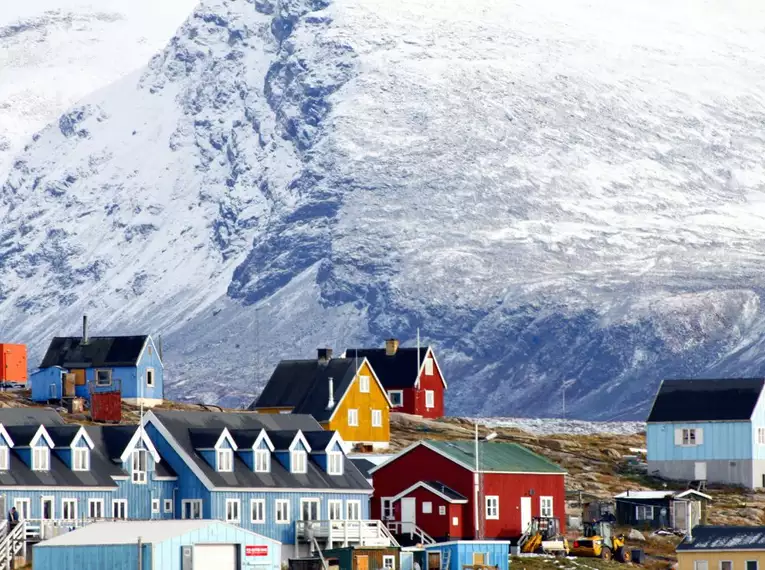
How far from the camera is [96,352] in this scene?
15675cm

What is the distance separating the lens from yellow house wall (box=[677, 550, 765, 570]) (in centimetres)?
9710

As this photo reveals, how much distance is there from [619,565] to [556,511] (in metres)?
9.22

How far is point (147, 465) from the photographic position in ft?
324

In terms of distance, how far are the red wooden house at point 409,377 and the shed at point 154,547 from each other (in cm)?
8365

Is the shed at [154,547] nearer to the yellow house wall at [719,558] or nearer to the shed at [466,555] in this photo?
the shed at [466,555]

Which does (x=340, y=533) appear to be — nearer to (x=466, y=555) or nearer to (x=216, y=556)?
(x=466, y=555)

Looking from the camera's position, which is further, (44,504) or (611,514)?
(611,514)

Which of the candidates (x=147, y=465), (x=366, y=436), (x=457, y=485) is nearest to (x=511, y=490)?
(x=457, y=485)

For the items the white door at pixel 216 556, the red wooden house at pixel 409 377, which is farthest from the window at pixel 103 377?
the white door at pixel 216 556

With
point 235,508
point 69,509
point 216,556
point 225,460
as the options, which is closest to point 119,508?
point 69,509

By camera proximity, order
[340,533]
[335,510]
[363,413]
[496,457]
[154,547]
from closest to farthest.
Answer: [154,547] → [340,533] → [335,510] → [496,457] → [363,413]

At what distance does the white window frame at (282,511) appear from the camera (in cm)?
9988

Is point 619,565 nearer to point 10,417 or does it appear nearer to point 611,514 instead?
point 611,514

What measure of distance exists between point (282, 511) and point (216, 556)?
13038 millimetres
